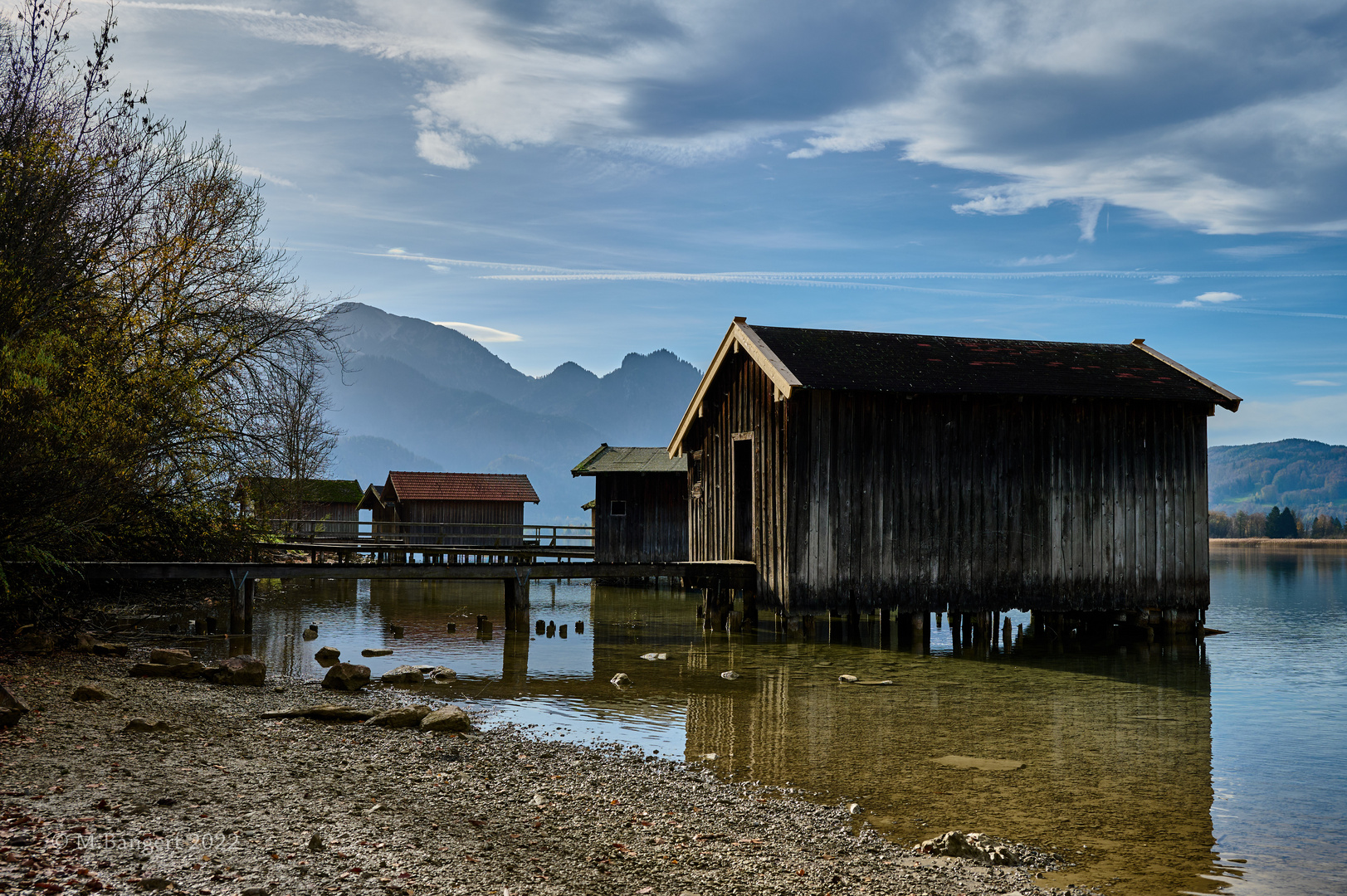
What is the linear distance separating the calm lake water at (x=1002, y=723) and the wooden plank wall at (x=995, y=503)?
149 centimetres

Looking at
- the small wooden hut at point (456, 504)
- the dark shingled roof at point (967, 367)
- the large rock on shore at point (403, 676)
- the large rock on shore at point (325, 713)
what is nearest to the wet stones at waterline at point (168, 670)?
the large rock on shore at point (403, 676)

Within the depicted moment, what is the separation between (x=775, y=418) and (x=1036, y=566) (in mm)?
6675

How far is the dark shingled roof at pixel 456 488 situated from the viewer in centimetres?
5047

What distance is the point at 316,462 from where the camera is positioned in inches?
1644

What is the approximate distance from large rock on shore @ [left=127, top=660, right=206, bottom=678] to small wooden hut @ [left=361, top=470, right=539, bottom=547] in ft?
112

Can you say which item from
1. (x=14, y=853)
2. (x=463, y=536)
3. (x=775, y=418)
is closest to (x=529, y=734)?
(x=14, y=853)

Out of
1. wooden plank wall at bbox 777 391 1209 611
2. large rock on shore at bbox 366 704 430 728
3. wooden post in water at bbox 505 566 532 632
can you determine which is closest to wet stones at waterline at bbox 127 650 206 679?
large rock on shore at bbox 366 704 430 728

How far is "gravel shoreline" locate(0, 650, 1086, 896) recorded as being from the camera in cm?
637

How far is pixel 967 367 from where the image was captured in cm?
2209

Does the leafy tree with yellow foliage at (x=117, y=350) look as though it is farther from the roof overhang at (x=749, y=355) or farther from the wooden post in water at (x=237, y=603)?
the roof overhang at (x=749, y=355)

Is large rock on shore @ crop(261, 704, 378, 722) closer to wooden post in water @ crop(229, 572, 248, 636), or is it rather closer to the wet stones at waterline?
the wet stones at waterline

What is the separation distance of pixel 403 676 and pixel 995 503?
1288cm

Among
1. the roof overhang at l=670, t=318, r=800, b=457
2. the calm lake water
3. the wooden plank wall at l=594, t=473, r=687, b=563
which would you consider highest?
the roof overhang at l=670, t=318, r=800, b=457

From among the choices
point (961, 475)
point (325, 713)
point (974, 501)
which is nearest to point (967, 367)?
point (961, 475)
